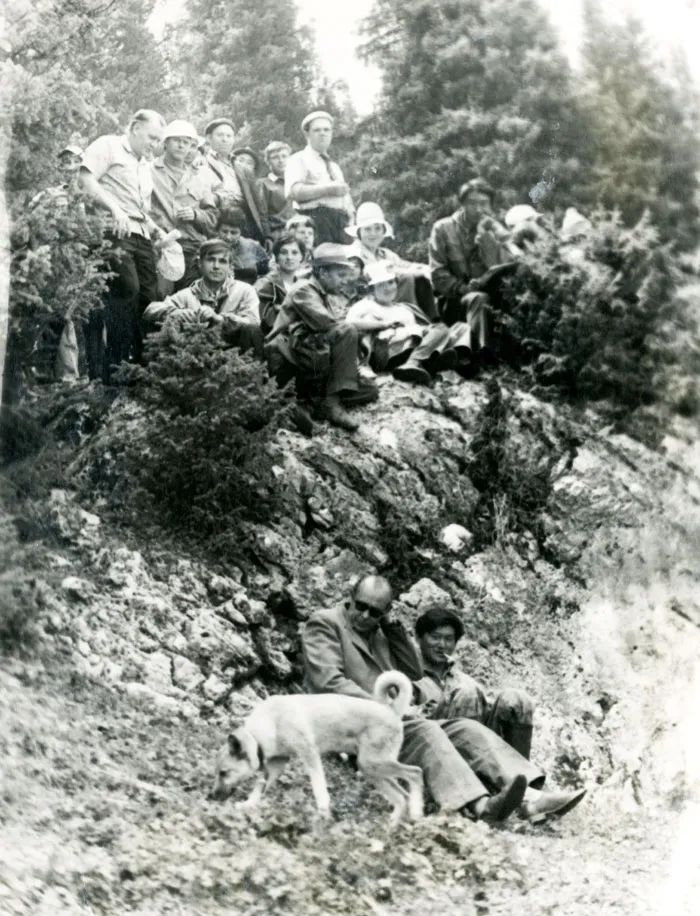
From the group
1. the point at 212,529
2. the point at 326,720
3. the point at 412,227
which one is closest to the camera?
the point at 326,720

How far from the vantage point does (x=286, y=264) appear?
26.0 feet

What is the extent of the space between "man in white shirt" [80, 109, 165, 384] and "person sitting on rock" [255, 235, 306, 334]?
1.98 ft

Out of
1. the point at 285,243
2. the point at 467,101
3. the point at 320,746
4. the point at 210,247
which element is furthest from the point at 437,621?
the point at 467,101

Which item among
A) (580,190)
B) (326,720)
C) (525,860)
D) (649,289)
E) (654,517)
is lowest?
(525,860)

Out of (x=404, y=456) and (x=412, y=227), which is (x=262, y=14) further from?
(x=404, y=456)

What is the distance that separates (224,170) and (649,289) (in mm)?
2561

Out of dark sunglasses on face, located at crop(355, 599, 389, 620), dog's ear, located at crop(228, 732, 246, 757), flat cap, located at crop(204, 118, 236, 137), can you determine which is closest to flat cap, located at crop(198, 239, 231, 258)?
flat cap, located at crop(204, 118, 236, 137)

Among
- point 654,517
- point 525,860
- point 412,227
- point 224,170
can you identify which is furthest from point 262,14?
point 525,860

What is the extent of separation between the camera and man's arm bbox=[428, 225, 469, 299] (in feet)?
26.7

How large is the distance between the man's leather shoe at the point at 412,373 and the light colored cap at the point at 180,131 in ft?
5.66

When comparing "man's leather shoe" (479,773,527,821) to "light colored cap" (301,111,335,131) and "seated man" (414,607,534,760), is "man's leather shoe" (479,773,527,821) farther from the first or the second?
"light colored cap" (301,111,335,131)

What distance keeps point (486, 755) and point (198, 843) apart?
4.91 ft

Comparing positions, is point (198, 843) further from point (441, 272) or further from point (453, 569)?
point (441, 272)

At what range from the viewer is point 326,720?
275 inches
